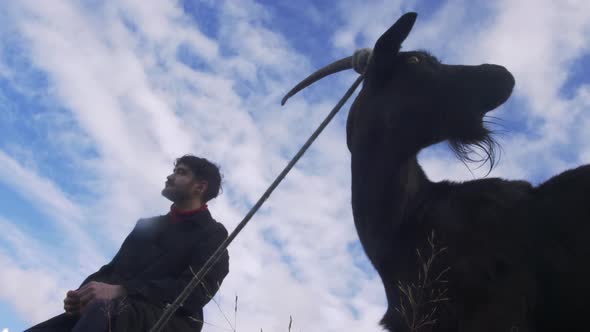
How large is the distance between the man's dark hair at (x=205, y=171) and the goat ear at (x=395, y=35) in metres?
1.90

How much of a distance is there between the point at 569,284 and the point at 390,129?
1254 millimetres

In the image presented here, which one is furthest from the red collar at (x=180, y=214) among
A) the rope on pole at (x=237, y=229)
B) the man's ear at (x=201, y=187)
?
the rope on pole at (x=237, y=229)

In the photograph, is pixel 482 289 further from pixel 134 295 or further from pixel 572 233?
pixel 134 295

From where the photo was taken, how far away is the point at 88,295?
3.56 meters

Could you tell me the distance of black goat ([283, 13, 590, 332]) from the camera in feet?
8.47

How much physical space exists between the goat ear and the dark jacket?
69.4 inches

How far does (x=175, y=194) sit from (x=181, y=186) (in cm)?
8

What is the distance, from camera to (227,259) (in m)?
3.99

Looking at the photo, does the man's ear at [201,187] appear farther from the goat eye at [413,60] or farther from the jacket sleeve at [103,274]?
the goat eye at [413,60]

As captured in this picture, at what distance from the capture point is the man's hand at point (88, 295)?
3.50 meters

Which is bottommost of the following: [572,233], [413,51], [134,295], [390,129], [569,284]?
[134,295]

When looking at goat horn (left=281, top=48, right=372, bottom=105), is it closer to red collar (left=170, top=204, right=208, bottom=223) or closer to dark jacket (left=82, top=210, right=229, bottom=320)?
red collar (left=170, top=204, right=208, bottom=223)

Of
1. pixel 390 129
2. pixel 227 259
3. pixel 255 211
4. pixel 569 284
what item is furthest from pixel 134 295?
pixel 569 284

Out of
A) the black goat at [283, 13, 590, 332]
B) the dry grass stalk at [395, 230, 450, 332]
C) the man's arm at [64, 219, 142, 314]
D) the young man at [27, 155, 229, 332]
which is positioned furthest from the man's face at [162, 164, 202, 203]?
the dry grass stalk at [395, 230, 450, 332]
